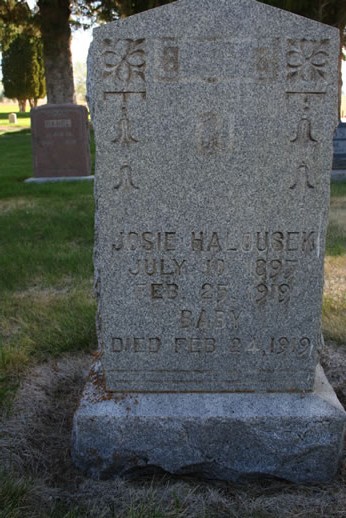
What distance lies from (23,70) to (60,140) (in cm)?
3318

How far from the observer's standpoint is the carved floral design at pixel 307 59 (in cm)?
206

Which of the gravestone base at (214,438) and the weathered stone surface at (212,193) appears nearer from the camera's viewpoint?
the weathered stone surface at (212,193)

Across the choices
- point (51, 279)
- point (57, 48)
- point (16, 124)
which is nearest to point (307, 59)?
point (51, 279)

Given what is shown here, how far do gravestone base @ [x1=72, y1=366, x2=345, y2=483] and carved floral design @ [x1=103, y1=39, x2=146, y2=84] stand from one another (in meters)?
1.38

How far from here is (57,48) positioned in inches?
535

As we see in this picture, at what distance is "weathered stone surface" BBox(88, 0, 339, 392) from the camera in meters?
2.06

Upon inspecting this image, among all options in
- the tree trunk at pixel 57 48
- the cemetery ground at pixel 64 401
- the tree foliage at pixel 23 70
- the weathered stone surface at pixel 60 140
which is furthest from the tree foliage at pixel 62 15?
the tree foliage at pixel 23 70

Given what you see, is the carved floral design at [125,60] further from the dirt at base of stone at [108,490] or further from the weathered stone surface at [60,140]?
the weathered stone surface at [60,140]

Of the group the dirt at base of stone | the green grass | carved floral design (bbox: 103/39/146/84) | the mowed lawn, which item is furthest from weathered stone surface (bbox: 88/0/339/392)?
the green grass

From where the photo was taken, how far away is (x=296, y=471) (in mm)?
2326

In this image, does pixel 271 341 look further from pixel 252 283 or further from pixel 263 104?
pixel 263 104

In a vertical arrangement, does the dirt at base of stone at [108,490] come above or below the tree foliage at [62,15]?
below

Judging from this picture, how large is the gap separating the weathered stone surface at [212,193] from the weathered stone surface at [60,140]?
8.34 metres

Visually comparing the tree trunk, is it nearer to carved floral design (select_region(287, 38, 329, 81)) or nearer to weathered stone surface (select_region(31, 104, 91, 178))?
weathered stone surface (select_region(31, 104, 91, 178))
